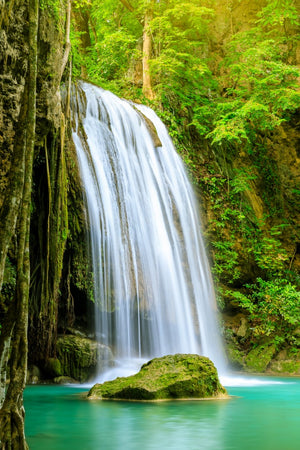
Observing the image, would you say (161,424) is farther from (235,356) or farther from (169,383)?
(235,356)

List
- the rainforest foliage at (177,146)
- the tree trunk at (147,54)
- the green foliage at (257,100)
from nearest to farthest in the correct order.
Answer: the rainforest foliage at (177,146) → the green foliage at (257,100) → the tree trunk at (147,54)

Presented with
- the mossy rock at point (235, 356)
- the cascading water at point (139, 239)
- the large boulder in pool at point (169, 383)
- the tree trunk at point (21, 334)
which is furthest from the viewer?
the mossy rock at point (235, 356)

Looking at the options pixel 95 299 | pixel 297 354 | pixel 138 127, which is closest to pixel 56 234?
pixel 95 299

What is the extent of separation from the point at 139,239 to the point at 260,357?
455cm

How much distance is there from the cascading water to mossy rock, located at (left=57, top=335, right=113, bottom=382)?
0.32m

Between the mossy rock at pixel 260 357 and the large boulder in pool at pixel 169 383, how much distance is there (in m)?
5.28

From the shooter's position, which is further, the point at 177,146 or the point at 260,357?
the point at 177,146

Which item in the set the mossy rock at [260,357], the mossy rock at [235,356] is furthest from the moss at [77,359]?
the mossy rock at [260,357]

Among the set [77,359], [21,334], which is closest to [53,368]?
[77,359]

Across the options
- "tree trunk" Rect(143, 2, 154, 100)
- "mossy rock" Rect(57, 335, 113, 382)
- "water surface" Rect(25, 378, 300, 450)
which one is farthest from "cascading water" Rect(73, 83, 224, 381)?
"tree trunk" Rect(143, 2, 154, 100)

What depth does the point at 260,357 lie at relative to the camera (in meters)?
11.8

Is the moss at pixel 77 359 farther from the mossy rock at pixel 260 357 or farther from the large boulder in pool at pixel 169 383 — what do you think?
the mossy rock at pixel 260 357

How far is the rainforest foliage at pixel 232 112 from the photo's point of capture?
13047mm

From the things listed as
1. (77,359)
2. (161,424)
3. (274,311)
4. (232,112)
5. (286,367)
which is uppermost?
(232,112)
